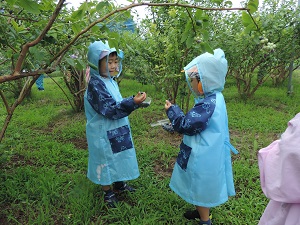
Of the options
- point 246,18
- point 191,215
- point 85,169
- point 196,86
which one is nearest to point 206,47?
point 246,18

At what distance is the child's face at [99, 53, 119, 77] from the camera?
7.06 feet

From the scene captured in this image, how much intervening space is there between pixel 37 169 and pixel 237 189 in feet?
6.50

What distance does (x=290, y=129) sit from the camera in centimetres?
A: 104

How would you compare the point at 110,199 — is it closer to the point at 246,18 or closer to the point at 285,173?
the point at 285,173

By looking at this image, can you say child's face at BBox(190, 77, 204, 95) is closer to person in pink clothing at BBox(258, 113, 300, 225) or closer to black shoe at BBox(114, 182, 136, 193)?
person in pink clothing at BBox(258, 113, 300, 225)

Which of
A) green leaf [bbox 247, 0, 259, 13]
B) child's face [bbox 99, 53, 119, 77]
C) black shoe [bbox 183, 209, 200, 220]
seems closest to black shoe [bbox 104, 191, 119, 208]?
black shoe [bbox 183, 209, 200, 220]

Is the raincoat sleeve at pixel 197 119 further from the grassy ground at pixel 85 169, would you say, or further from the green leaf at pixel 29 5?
the green leaf at pixel 29 5

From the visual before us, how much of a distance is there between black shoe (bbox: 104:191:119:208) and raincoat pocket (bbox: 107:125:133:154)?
1.39 feet

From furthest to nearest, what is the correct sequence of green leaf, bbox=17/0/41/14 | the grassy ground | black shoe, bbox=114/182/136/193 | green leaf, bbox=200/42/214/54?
1. black shoe, bbox=114/182/136/193
2. the grassy ground
3. green leaf, bbox=200/42/214/54
4. green leaf, bbox=17/0/41/14

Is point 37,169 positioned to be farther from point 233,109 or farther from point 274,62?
point 274,62

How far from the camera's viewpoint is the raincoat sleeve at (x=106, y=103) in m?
1.99

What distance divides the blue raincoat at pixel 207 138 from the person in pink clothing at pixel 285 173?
628mm

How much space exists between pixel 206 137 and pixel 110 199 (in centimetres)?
99

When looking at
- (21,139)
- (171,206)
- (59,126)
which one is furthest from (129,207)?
(59,126)
